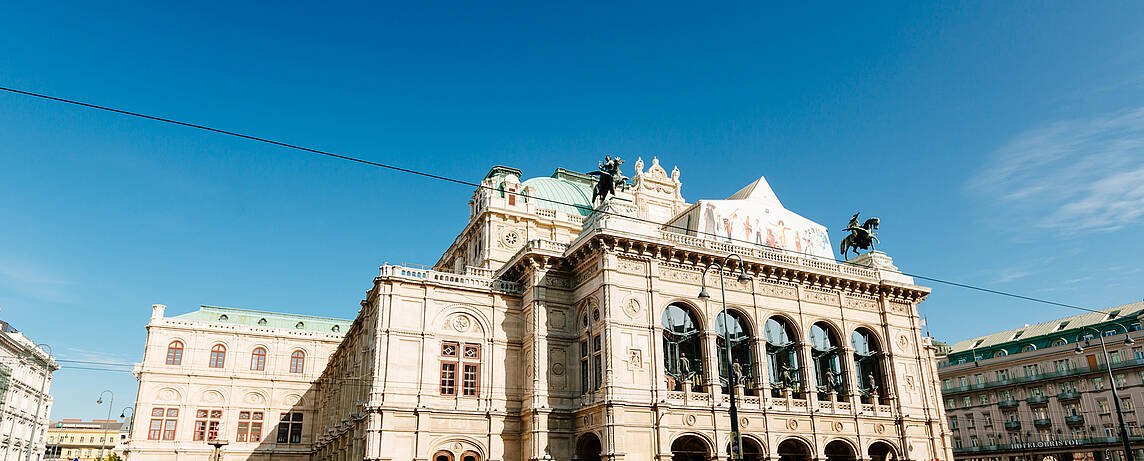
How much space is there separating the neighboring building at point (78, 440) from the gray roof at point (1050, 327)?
429 ft

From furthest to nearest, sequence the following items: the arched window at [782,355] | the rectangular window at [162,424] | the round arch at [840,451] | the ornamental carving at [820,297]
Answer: the rectangular window at [162,424] → the ornamental carving at [820,297] → the arched window at [782,355] → the round arch at [840,451]

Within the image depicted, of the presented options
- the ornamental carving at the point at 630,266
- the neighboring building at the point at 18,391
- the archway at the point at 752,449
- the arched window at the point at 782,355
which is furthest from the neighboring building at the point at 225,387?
the arched window at the point at 782,355

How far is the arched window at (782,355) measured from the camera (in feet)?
127

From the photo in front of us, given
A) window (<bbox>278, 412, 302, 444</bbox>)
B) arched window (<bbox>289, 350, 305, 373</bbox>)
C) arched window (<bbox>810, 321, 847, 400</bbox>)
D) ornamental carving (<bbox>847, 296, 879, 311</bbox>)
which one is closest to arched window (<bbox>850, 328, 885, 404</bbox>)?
arched window (<bbox>810, 321, 847, 400</bbox>)

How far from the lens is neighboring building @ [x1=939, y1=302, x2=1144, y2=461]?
66188 millimetres

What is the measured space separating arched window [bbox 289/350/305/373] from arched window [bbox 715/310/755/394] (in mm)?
42309

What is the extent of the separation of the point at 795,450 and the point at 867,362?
6744 mm

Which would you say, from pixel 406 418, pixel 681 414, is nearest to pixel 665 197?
pixel 681 414

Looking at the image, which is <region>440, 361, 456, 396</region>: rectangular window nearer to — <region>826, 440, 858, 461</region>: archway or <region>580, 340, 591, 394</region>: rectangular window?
<region>580, 340, 591, 394</region>: rectangular window

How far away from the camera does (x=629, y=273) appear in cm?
3622

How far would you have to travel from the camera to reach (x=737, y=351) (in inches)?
1538

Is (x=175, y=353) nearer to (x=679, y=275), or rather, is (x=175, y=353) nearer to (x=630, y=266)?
(x=630, y=266)

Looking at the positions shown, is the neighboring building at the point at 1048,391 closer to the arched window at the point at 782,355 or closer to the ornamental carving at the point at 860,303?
the ornamental carving at the point at 860,303

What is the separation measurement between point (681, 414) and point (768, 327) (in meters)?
8.02
